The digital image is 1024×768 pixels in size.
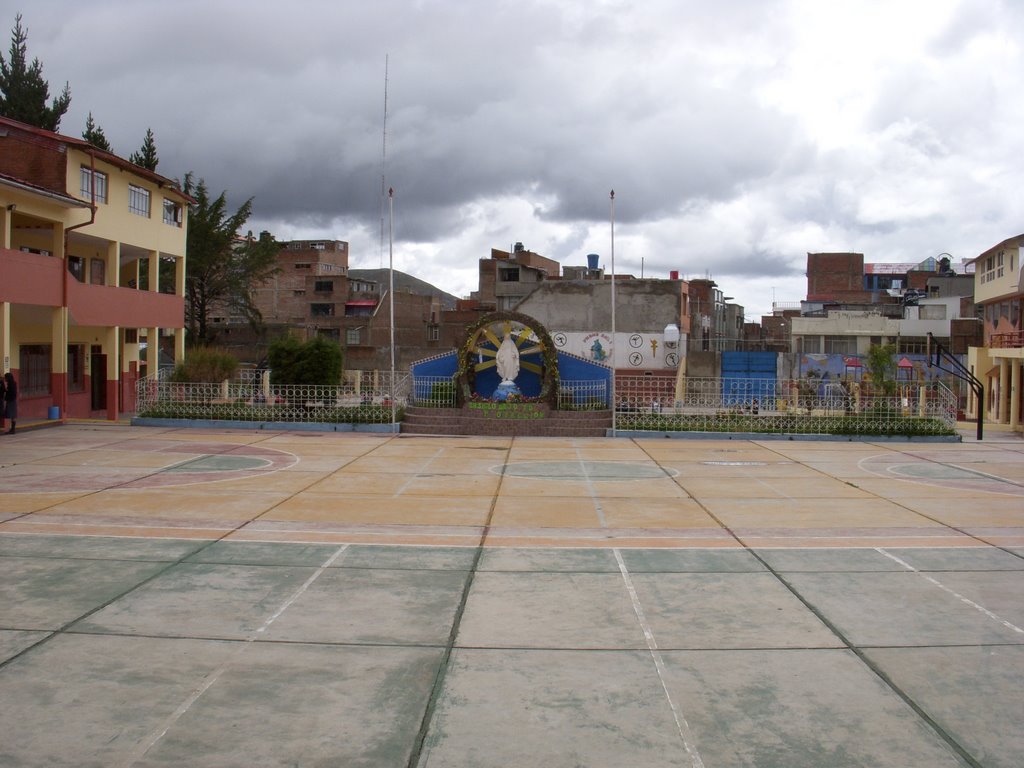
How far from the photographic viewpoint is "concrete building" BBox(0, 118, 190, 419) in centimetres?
2678

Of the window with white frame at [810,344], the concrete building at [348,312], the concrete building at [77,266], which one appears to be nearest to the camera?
the concrete building at [77,266]

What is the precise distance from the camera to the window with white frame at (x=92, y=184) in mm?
28422

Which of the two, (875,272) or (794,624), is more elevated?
(875,272)

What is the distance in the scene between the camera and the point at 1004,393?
37.7m

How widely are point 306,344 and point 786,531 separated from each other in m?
20.0

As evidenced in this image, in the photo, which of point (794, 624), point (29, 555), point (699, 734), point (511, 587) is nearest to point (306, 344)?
point (29, 555)

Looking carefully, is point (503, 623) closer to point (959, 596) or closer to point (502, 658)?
point (502, 658)

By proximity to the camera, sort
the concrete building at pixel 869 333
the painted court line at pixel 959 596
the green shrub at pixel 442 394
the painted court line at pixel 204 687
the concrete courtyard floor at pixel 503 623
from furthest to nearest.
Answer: the concrete building at pixel 869 333 < the green shrub at pixel 442 394 < the painted court line at pixel 959 596 < the concrete courtyard floor at pixel 503 623 < the painted court line at pixel 204 687

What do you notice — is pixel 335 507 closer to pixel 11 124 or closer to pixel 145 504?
pixel 145 504

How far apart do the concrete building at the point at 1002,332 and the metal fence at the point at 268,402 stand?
74.4ft

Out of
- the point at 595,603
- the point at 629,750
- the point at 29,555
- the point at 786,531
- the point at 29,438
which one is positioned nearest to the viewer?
the point at 629,750

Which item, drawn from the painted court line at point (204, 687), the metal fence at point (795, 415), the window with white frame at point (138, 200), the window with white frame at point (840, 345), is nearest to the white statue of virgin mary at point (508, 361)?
the metal fence at point (795, 415)

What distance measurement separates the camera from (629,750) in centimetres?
651

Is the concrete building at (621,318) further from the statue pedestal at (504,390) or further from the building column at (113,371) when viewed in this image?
the building column at (113,371)
